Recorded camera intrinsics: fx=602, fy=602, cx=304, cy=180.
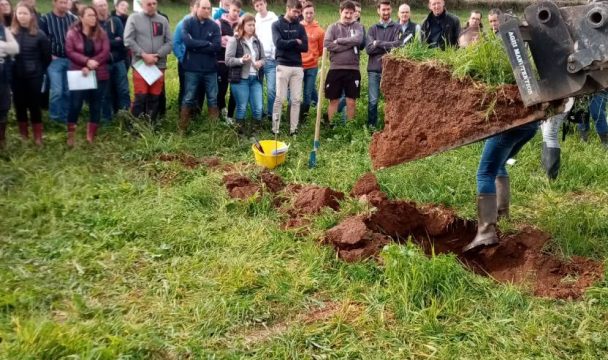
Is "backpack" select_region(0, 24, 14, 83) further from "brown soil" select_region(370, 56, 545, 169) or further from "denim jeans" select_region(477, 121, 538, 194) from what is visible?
"denim jeans" select_region(477, 121, 538, 194)

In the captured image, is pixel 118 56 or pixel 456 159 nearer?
pixel 456 159

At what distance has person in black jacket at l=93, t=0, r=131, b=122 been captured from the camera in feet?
27.2

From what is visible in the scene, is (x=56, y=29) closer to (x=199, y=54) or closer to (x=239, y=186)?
(x=199, y=54)

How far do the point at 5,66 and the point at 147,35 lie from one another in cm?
183

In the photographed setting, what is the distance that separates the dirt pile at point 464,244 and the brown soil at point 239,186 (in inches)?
47.2

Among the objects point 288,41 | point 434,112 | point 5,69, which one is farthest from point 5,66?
point 434,112

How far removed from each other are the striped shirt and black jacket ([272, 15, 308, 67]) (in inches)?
108

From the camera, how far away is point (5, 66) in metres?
6.95

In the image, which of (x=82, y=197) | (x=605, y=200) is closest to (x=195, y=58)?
(x=82, y=197)

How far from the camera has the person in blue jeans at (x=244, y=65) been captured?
8.22 meters

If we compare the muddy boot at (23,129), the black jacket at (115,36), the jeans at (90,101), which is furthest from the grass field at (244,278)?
the black jacket at (115,36)

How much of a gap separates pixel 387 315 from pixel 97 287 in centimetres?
204

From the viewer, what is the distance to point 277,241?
196 inches

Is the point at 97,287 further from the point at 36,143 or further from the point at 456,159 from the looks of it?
the point at 456,159
